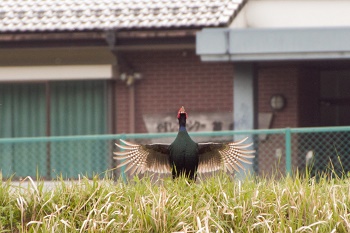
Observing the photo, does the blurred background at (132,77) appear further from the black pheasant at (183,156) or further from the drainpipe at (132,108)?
the black pheasant at (183,156)

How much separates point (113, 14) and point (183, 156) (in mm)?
8641

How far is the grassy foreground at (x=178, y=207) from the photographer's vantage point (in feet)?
25.5

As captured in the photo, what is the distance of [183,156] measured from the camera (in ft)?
30.4

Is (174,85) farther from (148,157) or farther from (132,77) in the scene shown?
(148,157)

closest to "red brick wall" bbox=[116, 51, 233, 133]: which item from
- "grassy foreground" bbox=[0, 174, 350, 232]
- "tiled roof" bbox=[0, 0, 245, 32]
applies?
"tiled roof" bbox=[0, 0, 245, 32]

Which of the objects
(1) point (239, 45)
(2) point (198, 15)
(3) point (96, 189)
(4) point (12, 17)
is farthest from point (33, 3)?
(3) point (96, 189)

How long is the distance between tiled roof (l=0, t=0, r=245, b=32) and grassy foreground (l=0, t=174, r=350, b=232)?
8.40 metres

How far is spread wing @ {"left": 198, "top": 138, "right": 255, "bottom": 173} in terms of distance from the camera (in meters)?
9.70

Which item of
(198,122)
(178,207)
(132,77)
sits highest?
(132,77)

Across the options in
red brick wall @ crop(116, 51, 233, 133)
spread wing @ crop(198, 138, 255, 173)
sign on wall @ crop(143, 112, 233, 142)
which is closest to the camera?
spread wing @ crop(198, 138, 255, 173)

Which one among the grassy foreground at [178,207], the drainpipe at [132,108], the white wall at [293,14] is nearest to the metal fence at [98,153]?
the drainpipe at [132,108]

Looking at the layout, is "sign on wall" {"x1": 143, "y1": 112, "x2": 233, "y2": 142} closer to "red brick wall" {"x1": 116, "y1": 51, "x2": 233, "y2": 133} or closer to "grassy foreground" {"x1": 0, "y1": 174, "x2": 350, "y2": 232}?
"red brick wall" {"x1": 116, "y1": 51, "x2": 233, "y2": 133}

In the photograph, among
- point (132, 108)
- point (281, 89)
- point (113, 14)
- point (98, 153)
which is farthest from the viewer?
point (132, 108)

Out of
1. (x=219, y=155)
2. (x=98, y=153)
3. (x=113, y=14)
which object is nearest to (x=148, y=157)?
(x=219, y=155)
